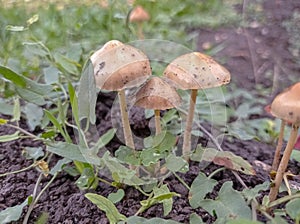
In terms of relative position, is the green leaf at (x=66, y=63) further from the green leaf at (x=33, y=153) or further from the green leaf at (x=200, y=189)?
the green leaf at (x=200, y=189)

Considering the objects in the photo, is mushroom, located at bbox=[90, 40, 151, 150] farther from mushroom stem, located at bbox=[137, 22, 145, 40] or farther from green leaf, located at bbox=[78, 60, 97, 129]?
mushroom stem, located at bbox=[137, 22, 145, 40]

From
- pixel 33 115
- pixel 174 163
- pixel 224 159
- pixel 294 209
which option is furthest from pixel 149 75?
pixel 33 115

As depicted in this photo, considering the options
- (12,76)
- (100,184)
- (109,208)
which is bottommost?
(100,184)

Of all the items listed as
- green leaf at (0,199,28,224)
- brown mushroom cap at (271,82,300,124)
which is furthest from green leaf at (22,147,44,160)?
brown mushroom cap at (271,82,300,124)

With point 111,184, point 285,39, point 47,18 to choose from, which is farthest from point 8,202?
point 285,39

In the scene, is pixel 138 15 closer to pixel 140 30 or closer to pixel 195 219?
pixel 140 30

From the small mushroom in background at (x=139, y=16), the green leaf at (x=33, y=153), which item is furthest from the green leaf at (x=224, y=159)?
the small mushroom in background at (x=139, y=16)
